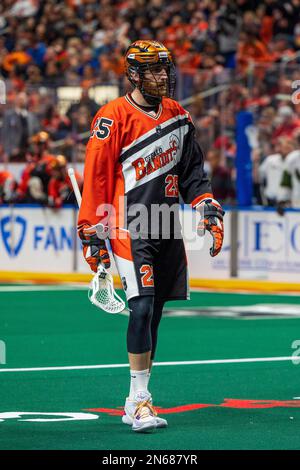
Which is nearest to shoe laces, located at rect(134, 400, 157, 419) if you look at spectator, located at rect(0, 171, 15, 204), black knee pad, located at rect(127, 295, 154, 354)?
black knee pad, located at rect(127, 295, 154, 354)

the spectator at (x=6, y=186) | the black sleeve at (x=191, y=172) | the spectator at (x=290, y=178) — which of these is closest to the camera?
the black sleeve at (x=191, y=172)

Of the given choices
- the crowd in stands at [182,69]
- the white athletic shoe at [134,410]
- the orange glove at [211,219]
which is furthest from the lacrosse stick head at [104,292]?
the crowd in stands at [182,69]

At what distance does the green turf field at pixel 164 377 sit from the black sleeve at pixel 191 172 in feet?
4.70

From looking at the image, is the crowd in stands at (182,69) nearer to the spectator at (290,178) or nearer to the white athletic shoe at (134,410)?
the spectator at (290,178)

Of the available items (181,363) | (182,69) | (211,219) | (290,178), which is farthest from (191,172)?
(182,69)

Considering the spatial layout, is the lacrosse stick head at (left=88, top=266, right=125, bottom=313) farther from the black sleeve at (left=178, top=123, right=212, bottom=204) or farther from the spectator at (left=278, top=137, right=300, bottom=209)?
the spectator at (left=278, top=137, right=300, bottom=209)

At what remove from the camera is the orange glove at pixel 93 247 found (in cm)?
777

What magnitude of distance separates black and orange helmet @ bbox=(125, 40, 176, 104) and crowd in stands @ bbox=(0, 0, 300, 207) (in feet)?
32.0

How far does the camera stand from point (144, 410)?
771 centimetres

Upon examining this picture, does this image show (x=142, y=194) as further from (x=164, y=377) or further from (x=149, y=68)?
(x=164, y=377)

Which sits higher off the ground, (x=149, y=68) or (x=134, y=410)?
(x=149, y=68)

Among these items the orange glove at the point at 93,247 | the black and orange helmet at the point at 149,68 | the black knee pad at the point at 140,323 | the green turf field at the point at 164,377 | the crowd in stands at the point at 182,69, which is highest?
the crowd in stands at the point at 182,69

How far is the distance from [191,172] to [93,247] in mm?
876

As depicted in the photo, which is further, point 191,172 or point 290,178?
point 290,178
